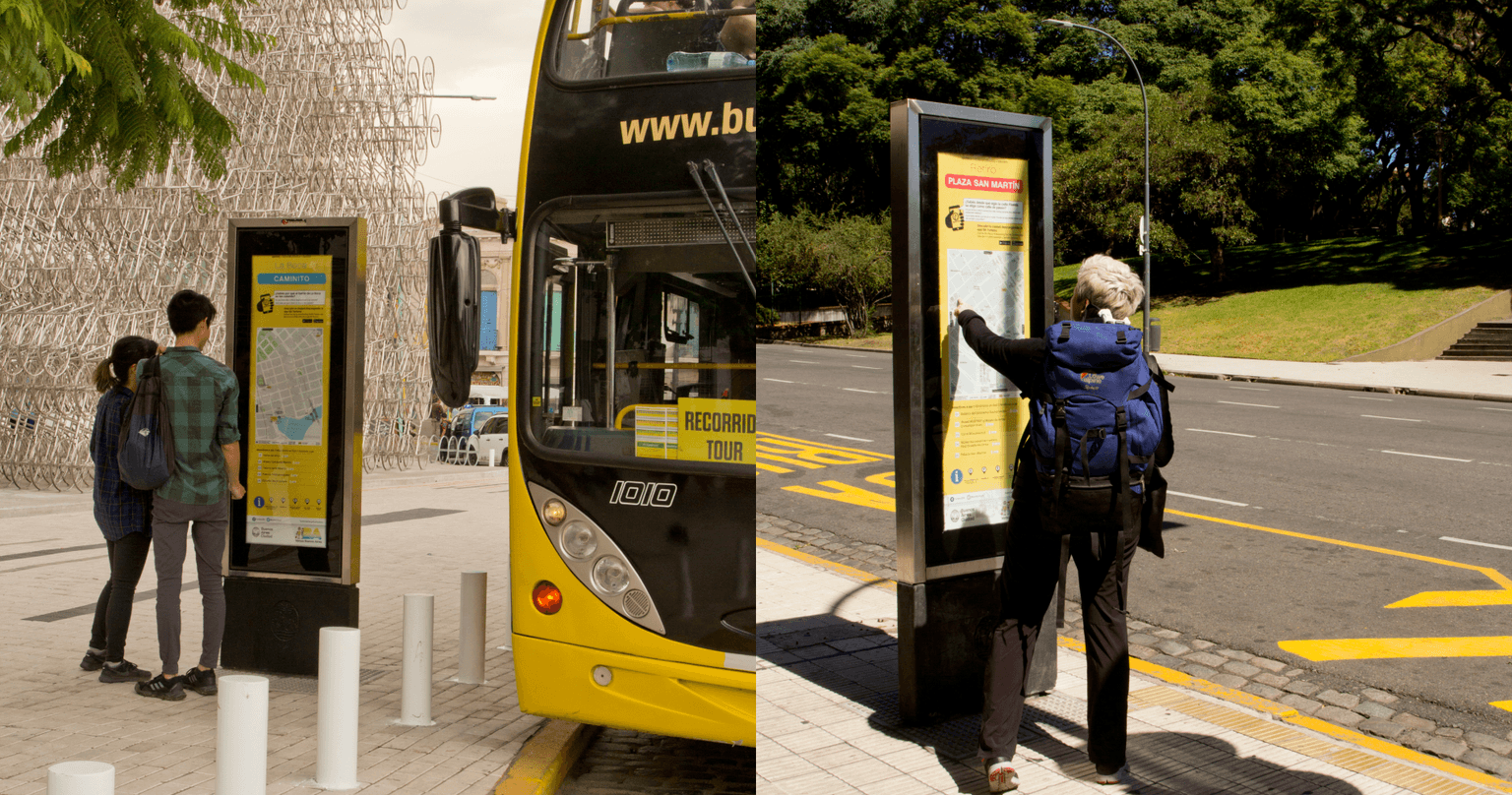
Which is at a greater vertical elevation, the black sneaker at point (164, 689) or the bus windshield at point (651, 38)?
the bus windshield at point (651, 38)

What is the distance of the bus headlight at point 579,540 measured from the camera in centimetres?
354

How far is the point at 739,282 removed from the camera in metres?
2.45

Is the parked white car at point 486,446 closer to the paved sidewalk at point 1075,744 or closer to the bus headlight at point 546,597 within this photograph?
the paved sidewalk at point 1075,744

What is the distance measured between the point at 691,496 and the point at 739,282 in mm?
711

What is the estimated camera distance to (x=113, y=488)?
5000 millimetres

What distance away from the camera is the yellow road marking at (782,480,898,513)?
9310 millimetres

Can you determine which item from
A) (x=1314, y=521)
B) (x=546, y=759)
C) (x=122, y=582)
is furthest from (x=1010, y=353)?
(x=1314, y=521)

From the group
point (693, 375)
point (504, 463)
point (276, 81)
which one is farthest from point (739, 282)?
point (504, 463)

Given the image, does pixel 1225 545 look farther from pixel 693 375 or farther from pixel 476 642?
pixel 693 375

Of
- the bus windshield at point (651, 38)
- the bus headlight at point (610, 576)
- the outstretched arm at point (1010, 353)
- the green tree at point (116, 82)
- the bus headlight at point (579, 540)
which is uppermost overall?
the green tree at point (116, 82)

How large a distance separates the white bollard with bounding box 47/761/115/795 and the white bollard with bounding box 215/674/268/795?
0.66m

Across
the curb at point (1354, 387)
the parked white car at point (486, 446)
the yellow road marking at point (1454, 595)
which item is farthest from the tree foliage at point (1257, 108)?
the yellow road marking at point (1454, 595)

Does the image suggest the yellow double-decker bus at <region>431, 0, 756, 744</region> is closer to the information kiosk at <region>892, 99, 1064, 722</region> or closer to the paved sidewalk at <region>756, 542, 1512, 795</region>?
the paved sidewalk at <region>756, 542, 1512, 795</region>

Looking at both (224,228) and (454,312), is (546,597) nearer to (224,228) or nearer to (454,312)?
(454,312)
